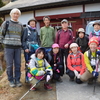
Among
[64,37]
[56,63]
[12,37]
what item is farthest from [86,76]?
[12,37]

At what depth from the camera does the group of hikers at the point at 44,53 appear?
131 inches

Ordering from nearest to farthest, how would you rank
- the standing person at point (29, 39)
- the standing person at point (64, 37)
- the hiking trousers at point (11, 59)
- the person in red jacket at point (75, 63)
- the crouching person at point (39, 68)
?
the crouching person at point (39, 68), the hiking trousers at point (11, 59), the standing person at point (29, 39), the person in red jacket at point (75, 63), the standing person at point (64, 37)

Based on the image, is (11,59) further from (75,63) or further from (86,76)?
(86,76)

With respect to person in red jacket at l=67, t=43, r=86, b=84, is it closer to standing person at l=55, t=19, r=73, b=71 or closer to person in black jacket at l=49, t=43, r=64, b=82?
person in black jacket at l=49, t=43, r=64, b=82

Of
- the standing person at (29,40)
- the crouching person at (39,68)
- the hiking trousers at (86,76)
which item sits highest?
the standing person at (29,40)

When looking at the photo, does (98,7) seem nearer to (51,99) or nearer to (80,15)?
(80,15)

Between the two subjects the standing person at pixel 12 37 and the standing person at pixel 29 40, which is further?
the standing person at pixel 29 40

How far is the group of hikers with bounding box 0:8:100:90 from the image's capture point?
131 inches

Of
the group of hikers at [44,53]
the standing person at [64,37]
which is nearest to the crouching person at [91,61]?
the group of hikers at [44,53]

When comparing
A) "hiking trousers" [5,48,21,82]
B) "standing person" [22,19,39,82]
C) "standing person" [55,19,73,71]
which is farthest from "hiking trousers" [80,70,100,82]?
"hiking trousers" [5,48,21,82]

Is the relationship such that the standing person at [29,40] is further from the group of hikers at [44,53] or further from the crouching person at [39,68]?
the crouching person at [39,68]

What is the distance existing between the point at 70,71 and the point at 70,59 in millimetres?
326

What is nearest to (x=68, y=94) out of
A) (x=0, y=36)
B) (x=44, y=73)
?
(x=44, y=73)

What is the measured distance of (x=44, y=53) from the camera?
11.4 feet
